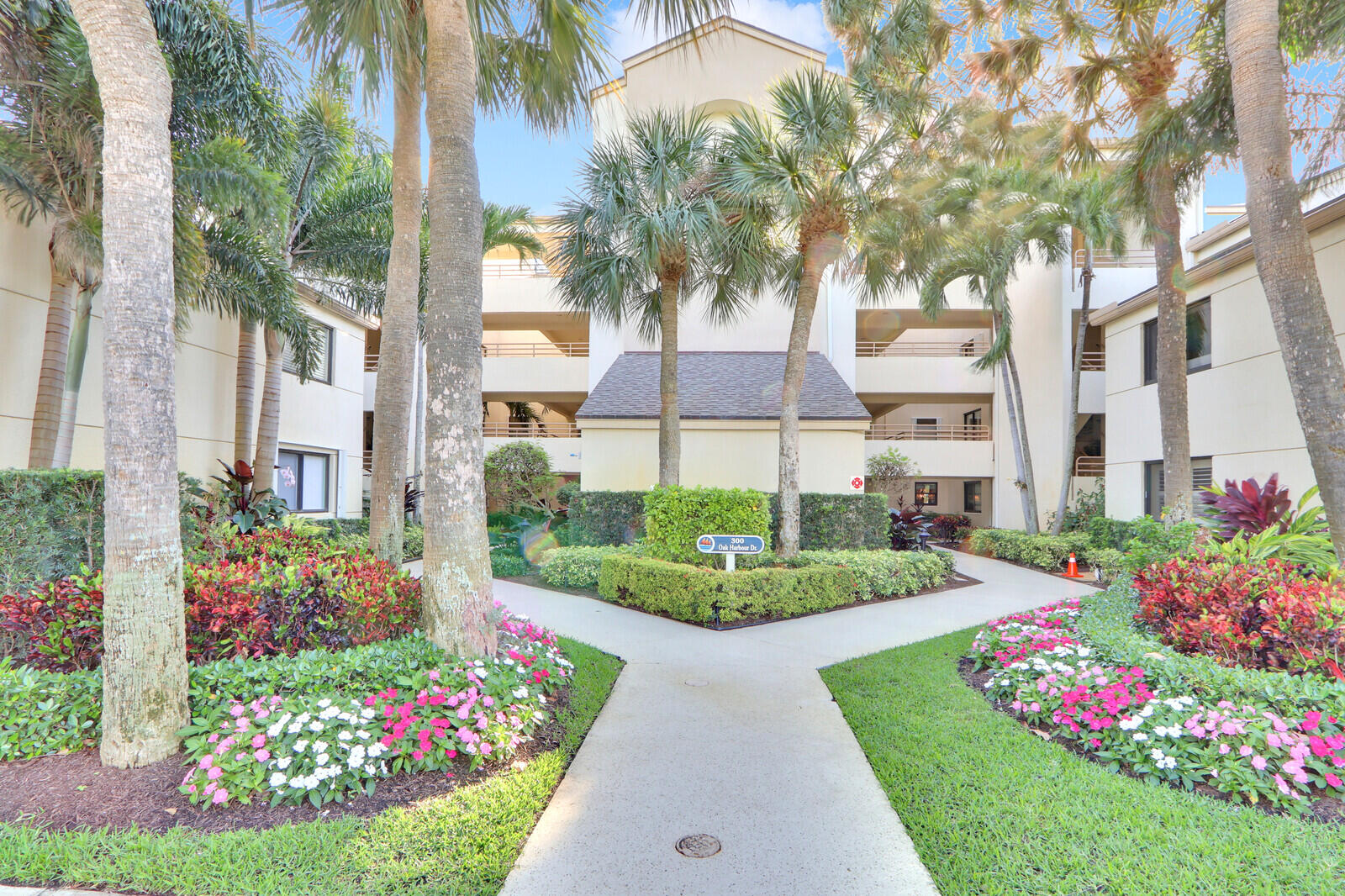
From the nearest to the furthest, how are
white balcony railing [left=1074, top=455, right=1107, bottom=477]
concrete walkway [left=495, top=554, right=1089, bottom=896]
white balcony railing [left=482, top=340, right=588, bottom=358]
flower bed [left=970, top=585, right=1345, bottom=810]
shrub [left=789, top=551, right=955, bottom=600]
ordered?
concrete walkway [left=495, top=554, right=1089, bottom=896] → flower bed [left=970, top=585, right=1345, bottom=810] → shrub [left=789, top=551, right=955, bottom=600] → white balcony railing [left=1074, top=455, right=1107, bottom=477] → white balcony railing [left=482, top=340, right=588, bottom=358]

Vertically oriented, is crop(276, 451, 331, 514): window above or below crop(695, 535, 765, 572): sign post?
above

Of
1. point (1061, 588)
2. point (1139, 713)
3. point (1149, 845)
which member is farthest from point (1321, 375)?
point (1061, 588)

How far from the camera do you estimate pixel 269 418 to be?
1138 centimetres

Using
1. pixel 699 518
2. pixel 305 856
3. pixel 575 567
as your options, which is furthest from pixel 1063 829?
pixel 575 567

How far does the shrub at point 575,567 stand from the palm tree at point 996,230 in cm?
870

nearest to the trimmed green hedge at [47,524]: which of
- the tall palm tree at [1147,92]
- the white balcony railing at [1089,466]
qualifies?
Result: the tall palm tree at [1147,92]

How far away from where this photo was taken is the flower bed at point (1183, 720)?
3445 mm

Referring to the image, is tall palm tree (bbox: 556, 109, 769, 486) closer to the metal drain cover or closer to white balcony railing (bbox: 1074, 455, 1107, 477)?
the metal drain cover

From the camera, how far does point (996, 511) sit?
19562 mm

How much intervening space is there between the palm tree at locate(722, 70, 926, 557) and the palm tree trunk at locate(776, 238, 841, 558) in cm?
1

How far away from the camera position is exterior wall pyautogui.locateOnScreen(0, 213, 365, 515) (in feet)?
23.5

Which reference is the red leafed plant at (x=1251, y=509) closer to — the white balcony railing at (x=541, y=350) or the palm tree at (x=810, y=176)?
the palm tree at (x=810, y=176)

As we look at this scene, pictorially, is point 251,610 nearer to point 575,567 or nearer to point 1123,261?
point 575,567

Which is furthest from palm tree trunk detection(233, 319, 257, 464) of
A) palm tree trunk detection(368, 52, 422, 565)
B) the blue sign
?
the blue sign
